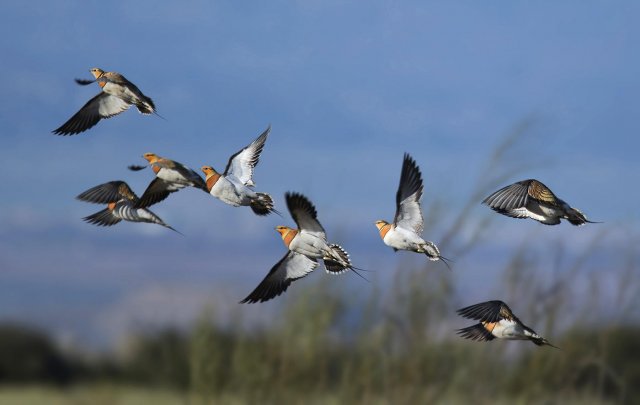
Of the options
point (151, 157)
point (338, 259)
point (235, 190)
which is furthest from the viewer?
point (151, 157)

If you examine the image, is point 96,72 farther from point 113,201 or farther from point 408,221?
point 408,221

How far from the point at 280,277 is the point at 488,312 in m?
1.13

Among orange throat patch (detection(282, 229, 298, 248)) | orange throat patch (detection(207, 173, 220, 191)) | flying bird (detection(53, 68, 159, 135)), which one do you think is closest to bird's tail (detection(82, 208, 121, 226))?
flying bird (detection(53, 68, 159, 135))

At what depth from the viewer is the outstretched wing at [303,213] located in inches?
148

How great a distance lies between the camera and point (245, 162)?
194 inches

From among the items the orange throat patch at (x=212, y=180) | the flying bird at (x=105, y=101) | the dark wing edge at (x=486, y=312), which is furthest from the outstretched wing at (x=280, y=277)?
the flying bird at (x=105, y=101)

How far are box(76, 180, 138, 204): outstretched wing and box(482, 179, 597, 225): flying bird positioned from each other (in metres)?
2.24

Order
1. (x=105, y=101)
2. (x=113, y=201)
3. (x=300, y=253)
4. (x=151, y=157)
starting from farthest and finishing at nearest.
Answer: (x=105, y=101) → (x=113, y=201) → (x=151, y=157) → (x=300, y=253)

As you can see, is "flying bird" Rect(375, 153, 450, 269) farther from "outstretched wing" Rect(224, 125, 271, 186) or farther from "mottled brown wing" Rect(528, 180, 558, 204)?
"outstretched wing" Rect(224, 125, 271, 186)

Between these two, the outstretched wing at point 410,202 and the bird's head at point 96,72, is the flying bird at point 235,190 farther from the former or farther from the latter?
the bird's head at point 96,72

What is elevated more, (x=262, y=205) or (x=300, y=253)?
(x=262, y=205)

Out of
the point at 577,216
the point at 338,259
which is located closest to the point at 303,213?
the point at 338,259

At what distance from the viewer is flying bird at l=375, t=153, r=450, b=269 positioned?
13.8 feet

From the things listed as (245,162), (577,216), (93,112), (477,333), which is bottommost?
(477,333)
